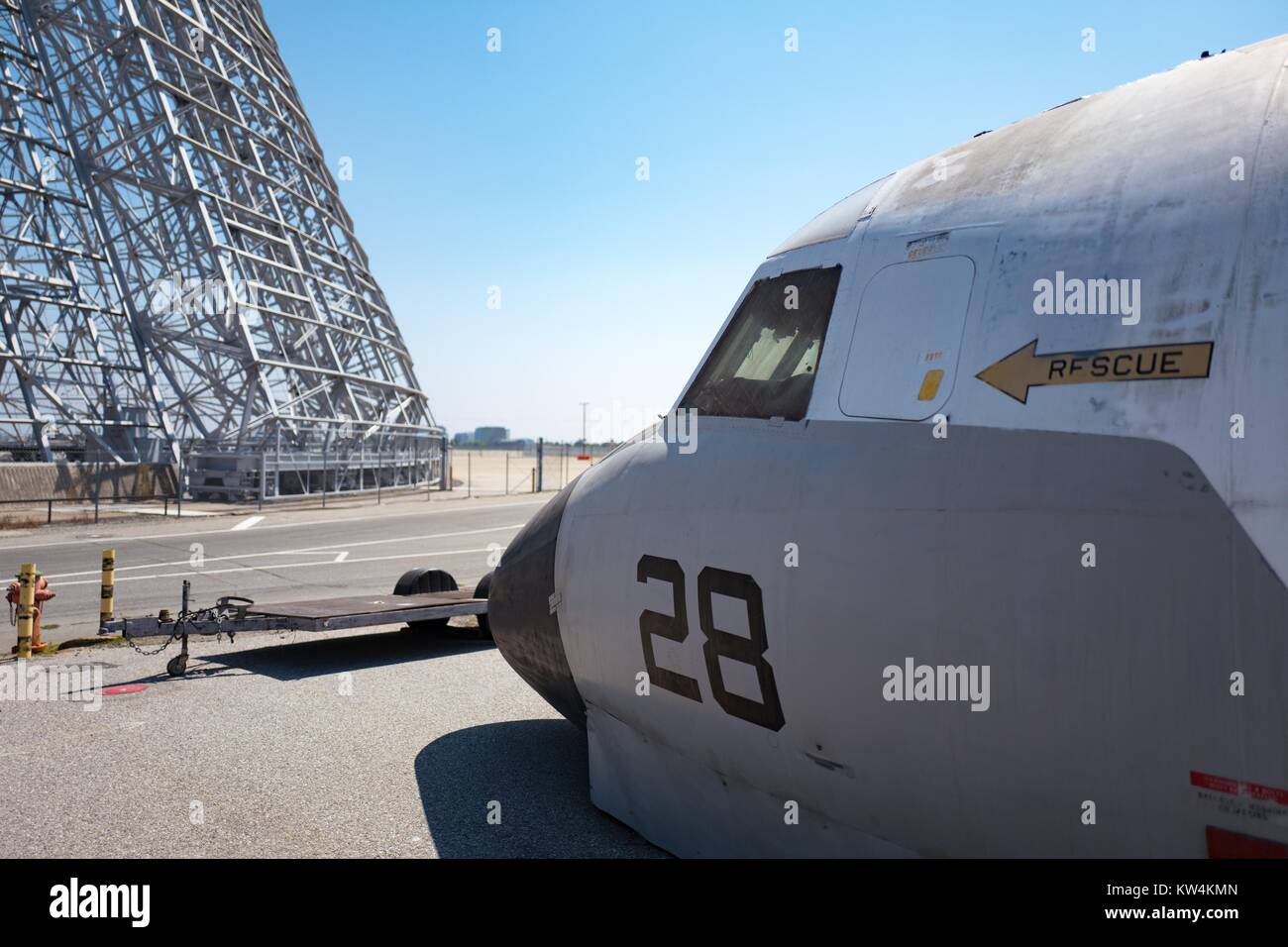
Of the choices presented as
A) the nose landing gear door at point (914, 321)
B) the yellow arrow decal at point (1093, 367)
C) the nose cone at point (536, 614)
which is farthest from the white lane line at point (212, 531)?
the yellow arrow decal at point (1093, 367)

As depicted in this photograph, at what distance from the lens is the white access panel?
3.68 metres

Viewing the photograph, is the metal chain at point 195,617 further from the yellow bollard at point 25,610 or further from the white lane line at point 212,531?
the white lane line at point 212,531

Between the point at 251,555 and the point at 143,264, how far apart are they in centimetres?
2308

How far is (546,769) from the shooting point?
694 cm

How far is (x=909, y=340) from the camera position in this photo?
151 inches

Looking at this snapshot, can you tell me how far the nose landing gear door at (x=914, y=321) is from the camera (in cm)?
368

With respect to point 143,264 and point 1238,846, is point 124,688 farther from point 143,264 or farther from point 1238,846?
point 143,264

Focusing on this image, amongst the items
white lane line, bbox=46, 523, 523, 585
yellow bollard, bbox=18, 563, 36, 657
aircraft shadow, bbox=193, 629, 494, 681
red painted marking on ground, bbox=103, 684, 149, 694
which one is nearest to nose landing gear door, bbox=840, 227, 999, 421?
aircraft shadow, bbox=193, 629, 494, 681

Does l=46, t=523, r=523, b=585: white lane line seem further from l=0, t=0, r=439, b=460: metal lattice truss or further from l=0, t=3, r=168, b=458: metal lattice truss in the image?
l=0, t=3, r=168, b=458: metal lattice truss

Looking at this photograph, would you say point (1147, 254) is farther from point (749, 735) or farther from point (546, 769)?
point (546, 769)

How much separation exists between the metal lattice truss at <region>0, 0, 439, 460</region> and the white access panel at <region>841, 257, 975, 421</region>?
32.5 m

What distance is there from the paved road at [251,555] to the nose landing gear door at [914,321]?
12.2 m
